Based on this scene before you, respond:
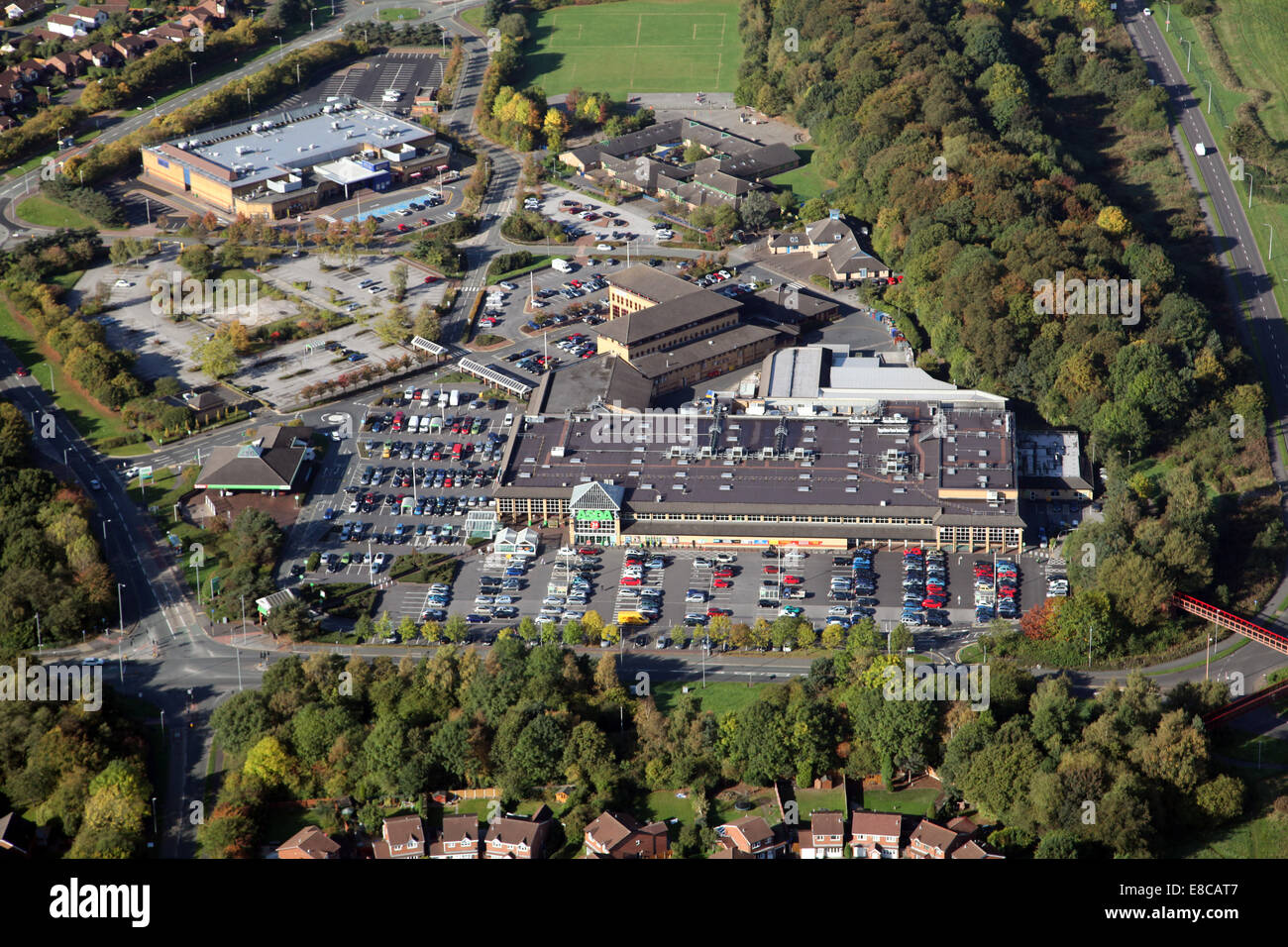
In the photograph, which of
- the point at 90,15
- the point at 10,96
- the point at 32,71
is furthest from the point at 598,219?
the point at 90,15

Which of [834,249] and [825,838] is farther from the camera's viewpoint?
[834,249]

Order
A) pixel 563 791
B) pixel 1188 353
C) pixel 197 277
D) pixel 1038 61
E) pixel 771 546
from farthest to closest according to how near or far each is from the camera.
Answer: pixel 1038 61, pixel 197 277, pixel 1188 353, pixel 771 546, pixel 563 791

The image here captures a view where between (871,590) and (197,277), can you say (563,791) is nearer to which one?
(871,590)

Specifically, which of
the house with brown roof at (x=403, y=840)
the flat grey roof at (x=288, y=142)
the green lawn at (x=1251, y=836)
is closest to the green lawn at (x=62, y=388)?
the flat grey roof at (x=288, y=142)

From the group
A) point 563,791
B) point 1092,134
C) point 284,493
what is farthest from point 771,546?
point 1092,134

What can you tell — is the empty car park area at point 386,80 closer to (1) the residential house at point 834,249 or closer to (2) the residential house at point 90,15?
(2) the residential house at point 90,15

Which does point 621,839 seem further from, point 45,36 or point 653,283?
point 45,36
